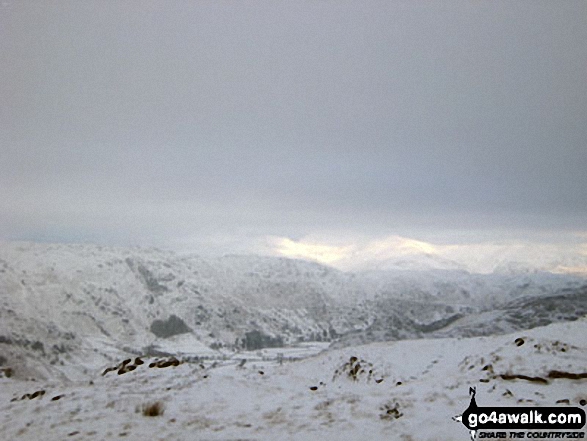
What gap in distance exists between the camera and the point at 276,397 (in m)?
15.5

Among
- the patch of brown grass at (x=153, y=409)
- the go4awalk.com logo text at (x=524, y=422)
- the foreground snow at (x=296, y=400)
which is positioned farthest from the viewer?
the patch of brown grass at (x=153, y=409)

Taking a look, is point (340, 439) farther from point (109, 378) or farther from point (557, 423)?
point (109, 378)

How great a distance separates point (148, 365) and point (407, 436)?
48.0 feet

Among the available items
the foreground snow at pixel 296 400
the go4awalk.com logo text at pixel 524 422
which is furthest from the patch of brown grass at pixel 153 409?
the go4awalk.com logo text at pixel 524 422

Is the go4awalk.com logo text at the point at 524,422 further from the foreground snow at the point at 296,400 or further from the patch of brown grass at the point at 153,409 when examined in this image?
the patch of brown grass at the point at 153,409

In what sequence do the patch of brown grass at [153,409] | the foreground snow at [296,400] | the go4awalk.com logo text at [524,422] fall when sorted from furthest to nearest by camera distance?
the patch of brown grass at [153,409] < the foreground snow at [296,400] < the go4awalk.com logo text at [524,422]

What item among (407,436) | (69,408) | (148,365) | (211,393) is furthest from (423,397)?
(148,365)

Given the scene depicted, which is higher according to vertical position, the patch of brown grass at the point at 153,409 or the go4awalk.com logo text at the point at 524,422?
the go4awalk.com logo text at the point at 524,422

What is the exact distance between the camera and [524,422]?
1053 cm

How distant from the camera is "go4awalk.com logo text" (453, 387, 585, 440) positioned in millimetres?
9578

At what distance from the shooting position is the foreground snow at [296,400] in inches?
435

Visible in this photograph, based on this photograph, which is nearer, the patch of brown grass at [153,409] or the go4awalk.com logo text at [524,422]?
the go4awalk.com logo text at [524,422]

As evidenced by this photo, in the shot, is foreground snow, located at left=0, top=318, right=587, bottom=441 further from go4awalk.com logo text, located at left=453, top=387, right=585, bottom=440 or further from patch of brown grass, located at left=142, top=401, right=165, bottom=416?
go4awalk.com logo text, located at left=453, top=387, right=585, bottom=440

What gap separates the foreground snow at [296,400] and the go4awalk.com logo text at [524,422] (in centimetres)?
50
